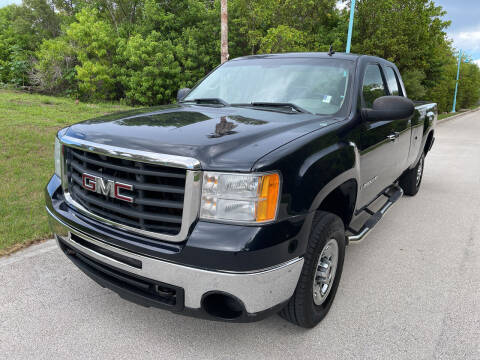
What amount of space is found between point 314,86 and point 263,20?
18.9 m

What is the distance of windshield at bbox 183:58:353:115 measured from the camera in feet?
10.5

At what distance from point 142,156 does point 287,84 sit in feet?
5.67

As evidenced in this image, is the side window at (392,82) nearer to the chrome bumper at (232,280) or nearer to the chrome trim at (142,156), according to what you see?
the chrome bumper at (232,280)

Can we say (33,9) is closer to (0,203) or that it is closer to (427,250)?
(0,203)

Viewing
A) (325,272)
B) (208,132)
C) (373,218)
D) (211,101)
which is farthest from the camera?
(373,218)

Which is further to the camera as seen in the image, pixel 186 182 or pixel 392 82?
pixel 392 82

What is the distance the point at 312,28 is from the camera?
21703mm

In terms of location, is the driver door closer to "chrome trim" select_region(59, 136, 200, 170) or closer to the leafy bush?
"chrome trim" select_region(59, 136, 200, 170)

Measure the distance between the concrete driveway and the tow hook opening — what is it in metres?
0.44

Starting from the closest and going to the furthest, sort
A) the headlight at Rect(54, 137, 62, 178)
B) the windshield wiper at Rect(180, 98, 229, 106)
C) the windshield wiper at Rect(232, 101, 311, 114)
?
1. the headlight at Rect(54, 137, 62, 178)
2. the windshield wiper at Rect(232, 101, 311, 114)
3. the windshield wiper at Rect(180, 98, 229, 106)

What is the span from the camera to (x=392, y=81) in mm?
4418

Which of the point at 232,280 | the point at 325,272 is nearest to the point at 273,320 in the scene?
the point at 325,272

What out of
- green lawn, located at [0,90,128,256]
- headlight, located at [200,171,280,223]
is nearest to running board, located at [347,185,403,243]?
headlight, located at [200,171,280,223]

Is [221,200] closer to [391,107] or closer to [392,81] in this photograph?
[391,107]
